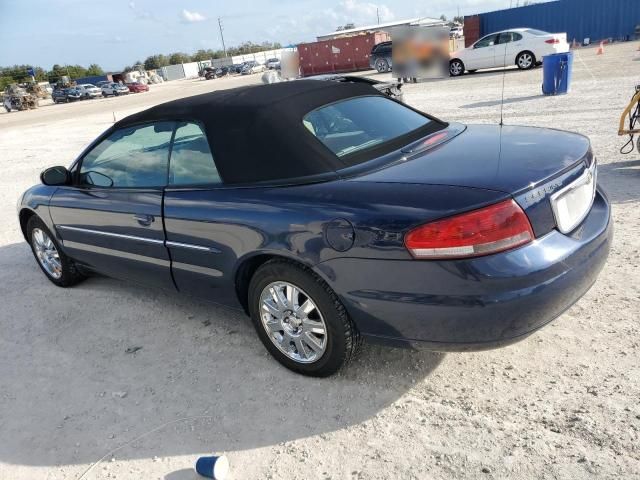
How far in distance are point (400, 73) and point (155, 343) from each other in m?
10.5

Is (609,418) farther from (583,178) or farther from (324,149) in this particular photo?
(324,149)

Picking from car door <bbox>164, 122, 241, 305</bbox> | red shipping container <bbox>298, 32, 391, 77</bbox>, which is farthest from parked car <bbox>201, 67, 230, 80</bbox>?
car door <bbox>164, 122, 241, 305</bbox>

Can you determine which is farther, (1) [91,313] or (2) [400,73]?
(2) [400,73]

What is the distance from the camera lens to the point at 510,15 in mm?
29719

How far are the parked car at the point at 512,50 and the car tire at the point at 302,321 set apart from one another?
17.2 metres

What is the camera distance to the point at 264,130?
2992 millimetres

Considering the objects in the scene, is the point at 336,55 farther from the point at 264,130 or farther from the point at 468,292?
the point at 468,292

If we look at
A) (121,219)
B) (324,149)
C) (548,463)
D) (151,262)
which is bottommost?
(548,463)

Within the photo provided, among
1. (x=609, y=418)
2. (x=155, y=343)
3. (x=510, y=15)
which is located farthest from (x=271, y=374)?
(x=510, y=15)

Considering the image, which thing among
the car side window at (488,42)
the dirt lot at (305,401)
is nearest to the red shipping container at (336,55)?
the car side window at (488,42)

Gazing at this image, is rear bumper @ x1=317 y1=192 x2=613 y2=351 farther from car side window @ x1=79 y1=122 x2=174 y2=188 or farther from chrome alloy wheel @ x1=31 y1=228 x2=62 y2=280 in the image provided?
chrome alloy wheel @ x1=31 y1=228 x2=62 y2=280

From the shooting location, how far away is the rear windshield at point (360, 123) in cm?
304

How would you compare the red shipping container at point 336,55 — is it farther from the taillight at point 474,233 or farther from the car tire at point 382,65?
the taillight at point 474,233

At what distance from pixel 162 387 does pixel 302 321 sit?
3.24 ft
